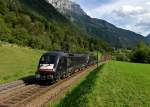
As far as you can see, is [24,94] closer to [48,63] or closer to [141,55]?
[48,63]

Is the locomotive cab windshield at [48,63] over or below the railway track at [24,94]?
over

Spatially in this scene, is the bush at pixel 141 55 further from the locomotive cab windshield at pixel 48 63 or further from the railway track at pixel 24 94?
the railway track at pixel 24 94

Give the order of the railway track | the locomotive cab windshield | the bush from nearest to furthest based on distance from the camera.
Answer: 1. the railway track
2. the locomotive cab windshield
3. the bush

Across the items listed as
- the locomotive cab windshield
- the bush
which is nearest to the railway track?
the locomotive cab windshield

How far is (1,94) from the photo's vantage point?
30.8 meters

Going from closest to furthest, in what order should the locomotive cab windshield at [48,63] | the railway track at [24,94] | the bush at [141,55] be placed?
the railway track at [24,94] → the locomotive cab windshield at [48,63] → the bush at [141,55]

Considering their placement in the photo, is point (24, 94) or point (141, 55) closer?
point (24, 94)

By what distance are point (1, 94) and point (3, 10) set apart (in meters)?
136

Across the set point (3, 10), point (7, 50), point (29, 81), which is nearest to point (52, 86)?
point (29, 81)

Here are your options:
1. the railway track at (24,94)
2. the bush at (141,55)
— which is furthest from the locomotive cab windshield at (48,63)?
the bush at (141,55)

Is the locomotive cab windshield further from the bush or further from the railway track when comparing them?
the bush

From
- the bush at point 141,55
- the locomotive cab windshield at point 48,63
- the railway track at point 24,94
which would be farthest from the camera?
the bush at point 141,55

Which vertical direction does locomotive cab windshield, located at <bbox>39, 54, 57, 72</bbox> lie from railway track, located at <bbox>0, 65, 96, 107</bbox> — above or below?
→ above

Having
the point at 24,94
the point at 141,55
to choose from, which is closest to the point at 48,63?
the point at 24,94
